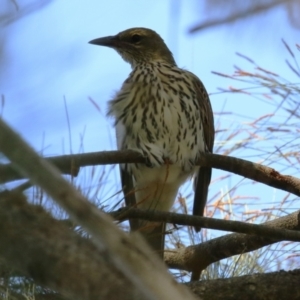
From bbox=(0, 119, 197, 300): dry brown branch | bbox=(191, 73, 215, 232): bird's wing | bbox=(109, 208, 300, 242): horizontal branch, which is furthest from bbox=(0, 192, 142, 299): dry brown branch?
bbox=(191, 73, 215, 232): bird's wing

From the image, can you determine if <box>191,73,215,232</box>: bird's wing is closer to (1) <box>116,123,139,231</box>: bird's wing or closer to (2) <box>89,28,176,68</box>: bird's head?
(1) <box>116,123,139,231</box>: bird's wing

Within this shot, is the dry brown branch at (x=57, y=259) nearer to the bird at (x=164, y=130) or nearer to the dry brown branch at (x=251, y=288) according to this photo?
the dry brown branch at (x=251, y=288)

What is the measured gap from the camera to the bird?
3.97m

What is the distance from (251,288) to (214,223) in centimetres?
28

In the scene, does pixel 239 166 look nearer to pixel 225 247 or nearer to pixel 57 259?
pixel 225 247

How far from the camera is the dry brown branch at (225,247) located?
10.2 ft

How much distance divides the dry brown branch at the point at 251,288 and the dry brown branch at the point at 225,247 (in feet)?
1.08

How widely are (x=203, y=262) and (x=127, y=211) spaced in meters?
0.73

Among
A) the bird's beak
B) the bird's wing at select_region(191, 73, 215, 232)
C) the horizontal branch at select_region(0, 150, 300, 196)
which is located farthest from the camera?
the bird's beak

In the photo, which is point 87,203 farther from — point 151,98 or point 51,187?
point 151,98

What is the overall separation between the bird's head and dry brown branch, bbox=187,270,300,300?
2.24 metres

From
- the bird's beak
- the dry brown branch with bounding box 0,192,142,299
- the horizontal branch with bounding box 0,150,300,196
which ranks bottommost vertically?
the dry brown branch with bounding box 0,192,142,299

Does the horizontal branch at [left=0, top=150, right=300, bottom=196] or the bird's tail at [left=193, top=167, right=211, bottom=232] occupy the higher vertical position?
the bird's tail at [left=193, top=167, right=211, bottom=232]

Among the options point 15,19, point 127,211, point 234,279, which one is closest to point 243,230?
point 234,279
